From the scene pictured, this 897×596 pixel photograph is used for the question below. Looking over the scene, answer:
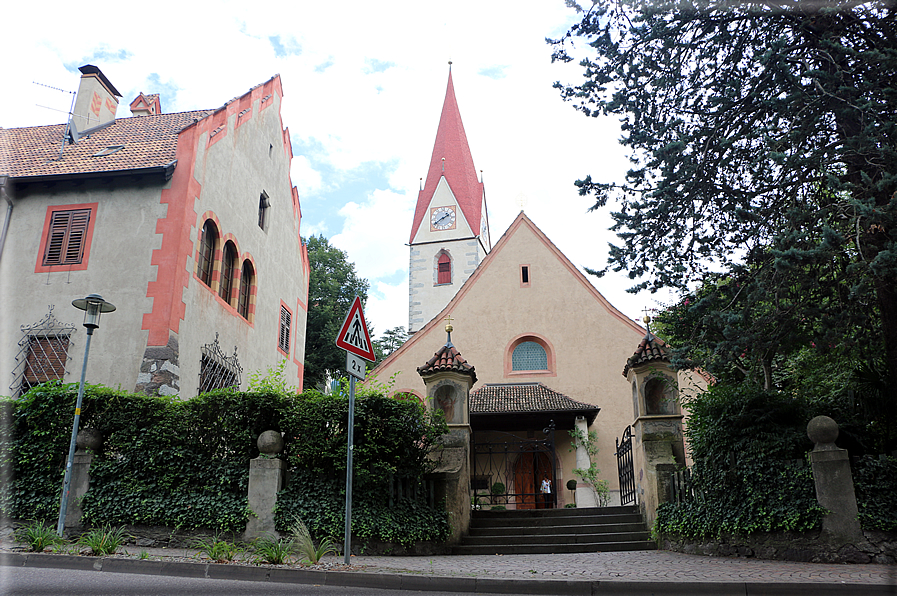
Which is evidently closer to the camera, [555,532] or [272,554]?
[272,554]

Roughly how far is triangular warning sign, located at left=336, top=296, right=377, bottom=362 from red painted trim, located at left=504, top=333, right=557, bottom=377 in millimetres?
14534

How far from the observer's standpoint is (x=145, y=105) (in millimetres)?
21406

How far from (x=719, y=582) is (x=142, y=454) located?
296 inches

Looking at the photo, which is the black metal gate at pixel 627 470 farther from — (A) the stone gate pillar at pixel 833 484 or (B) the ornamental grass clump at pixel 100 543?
(B) the ornamental grass clump at pixel 100 543

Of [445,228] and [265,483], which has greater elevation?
[445,228]

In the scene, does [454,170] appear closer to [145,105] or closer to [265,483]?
[145,105]

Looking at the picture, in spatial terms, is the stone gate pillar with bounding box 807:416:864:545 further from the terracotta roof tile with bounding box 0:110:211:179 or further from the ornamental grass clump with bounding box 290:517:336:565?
the terracotta roof tile with bounding box 0:110:211:179

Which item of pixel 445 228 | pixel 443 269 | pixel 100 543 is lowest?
pixel 100 543

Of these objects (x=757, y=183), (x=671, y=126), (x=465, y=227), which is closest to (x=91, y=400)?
(x=671, y=126)

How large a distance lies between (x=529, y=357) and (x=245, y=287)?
933 centimetres

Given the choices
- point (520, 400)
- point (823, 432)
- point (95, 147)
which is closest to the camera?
point (823, 432)

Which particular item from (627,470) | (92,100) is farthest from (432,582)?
(92,100)

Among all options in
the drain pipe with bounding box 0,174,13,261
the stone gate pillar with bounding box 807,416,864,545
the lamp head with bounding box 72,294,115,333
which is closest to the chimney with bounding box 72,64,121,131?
the drain pipe with bounding box 0,174,13,261

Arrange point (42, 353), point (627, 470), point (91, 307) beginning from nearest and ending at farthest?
point (91, 307), point (627, 470), point (42, 353)
